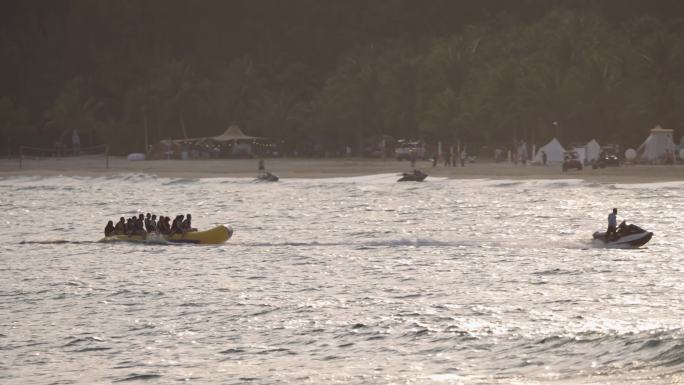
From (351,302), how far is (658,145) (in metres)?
59.6

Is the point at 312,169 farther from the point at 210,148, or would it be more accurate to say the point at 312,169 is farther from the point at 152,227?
the point at 152,227

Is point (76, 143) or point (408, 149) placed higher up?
point (76, 143)

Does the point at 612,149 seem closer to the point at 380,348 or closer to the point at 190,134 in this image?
the point at 190,134

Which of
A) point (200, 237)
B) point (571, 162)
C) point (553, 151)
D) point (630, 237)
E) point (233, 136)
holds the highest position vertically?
point (233, 136)

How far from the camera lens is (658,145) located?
8131 centimetres

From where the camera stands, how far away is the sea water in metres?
19.9

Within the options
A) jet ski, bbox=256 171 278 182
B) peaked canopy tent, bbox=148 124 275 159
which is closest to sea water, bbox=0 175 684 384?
jet ski, bbox=256 171 278 182

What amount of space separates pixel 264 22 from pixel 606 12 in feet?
124

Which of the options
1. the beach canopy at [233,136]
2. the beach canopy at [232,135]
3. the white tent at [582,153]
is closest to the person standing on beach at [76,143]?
the beach canopy at [233,136]

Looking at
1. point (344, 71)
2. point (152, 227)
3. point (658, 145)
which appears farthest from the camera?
point (344, 71)

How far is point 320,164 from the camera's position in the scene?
3792 inches

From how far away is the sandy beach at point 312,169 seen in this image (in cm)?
7537

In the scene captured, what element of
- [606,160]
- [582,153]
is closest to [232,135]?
[582,153]

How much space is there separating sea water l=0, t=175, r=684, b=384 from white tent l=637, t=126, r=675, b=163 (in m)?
30.7
